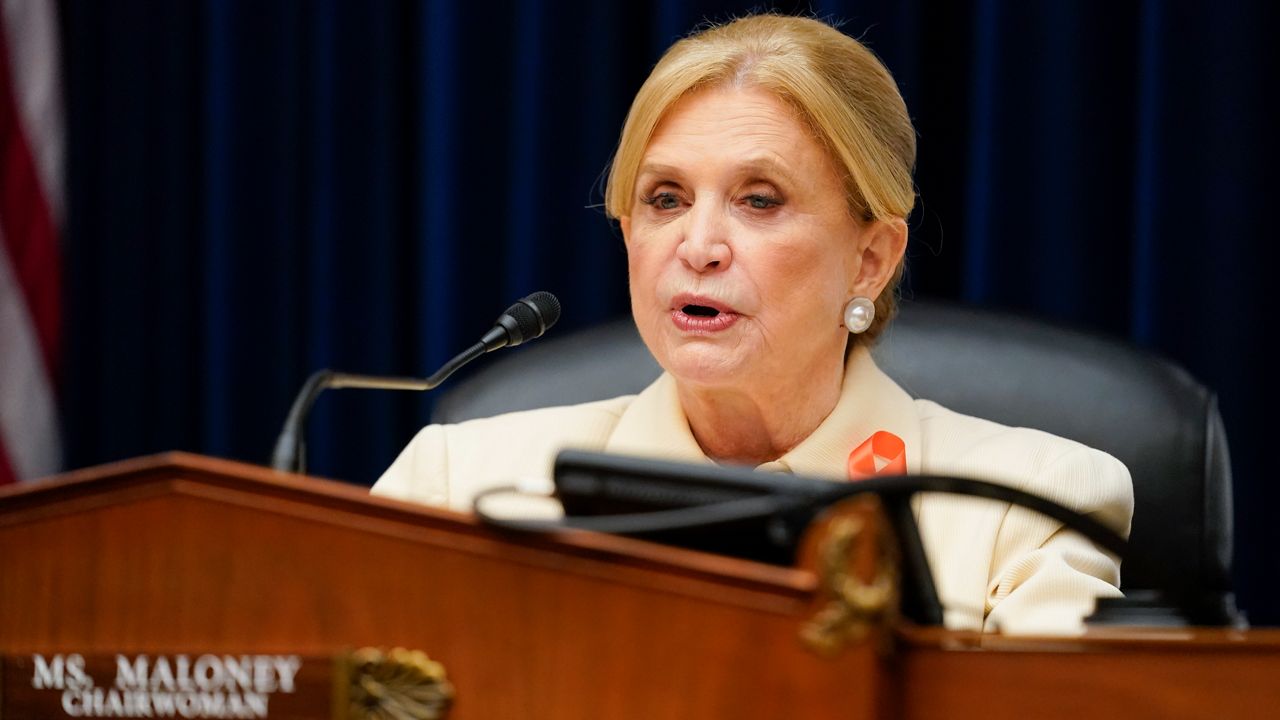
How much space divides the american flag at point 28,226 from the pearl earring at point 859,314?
75.9 inches

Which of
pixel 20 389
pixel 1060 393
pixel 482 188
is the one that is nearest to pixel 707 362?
pixel 1060 393

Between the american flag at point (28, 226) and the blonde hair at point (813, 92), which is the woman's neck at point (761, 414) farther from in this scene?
the american flag at point (28, 226)

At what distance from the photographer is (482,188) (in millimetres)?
2797

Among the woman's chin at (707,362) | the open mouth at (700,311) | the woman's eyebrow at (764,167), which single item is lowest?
the woman's chin at (707,362)

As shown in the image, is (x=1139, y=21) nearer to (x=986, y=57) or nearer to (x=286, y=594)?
(x=986, y=57)

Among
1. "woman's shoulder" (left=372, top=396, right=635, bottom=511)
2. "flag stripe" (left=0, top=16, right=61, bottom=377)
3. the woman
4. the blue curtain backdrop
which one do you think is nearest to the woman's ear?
the woman

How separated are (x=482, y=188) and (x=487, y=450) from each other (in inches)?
43.6

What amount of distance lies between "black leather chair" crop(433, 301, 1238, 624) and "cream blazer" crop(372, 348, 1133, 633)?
8 centimetres

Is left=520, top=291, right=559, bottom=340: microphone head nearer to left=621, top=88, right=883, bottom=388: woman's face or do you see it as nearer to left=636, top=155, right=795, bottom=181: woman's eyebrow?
left=621, top=88, right=883, bottom=388: woman's face

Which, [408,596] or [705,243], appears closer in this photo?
[408,596]

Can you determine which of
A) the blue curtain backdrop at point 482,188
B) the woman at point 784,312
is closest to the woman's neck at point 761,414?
the woman at point 784,312

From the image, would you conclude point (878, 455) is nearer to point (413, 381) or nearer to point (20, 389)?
point (413, 381)

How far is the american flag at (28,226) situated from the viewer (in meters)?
2.92

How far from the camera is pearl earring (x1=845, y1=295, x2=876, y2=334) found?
1.71 m
